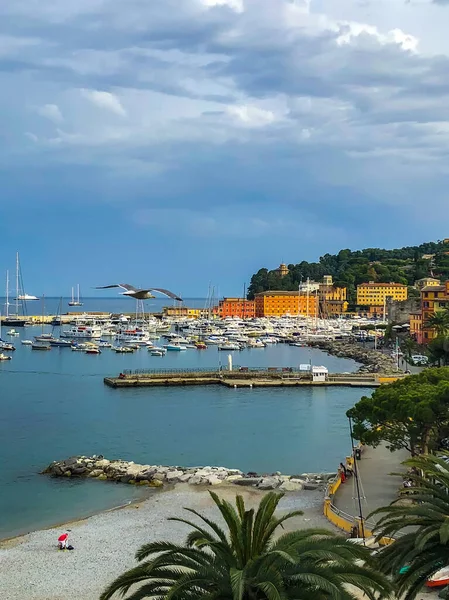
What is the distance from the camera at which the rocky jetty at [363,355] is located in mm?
58394

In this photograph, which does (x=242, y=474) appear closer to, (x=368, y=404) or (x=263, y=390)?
(x=368, y=404)

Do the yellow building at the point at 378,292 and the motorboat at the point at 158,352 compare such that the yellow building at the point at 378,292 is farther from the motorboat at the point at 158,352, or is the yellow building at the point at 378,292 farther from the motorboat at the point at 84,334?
the motorboat at the point at 158,352

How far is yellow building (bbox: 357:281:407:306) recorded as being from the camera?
13625cm

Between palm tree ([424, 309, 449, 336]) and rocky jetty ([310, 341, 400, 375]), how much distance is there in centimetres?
436

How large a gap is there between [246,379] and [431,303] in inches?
995

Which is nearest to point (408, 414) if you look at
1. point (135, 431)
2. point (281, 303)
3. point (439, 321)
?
point (135, 431)

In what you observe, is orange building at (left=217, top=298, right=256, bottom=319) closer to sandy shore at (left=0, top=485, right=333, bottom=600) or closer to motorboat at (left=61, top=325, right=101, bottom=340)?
motorboat at (left=61, top=325, right=101, bottom=340)

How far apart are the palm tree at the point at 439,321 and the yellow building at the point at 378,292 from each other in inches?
2763

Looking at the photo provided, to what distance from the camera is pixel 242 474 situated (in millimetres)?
24688

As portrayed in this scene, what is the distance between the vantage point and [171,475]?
79.5 ft

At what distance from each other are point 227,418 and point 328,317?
103 meters

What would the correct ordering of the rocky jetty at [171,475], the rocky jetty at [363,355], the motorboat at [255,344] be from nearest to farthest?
the rocky jetty at [171,475] → the rocky jetty at [363,355] → the motorboat at [255,344]

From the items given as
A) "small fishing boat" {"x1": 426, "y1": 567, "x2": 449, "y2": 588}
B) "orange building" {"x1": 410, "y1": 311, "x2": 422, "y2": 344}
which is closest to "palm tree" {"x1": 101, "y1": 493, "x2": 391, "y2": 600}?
"small fishing boat" {"x1": 426, "y1": 567, "x2": 449, "y2": 588}

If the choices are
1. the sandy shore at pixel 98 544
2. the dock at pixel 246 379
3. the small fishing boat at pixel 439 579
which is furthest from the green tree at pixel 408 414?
the dock at pixel 246 379
